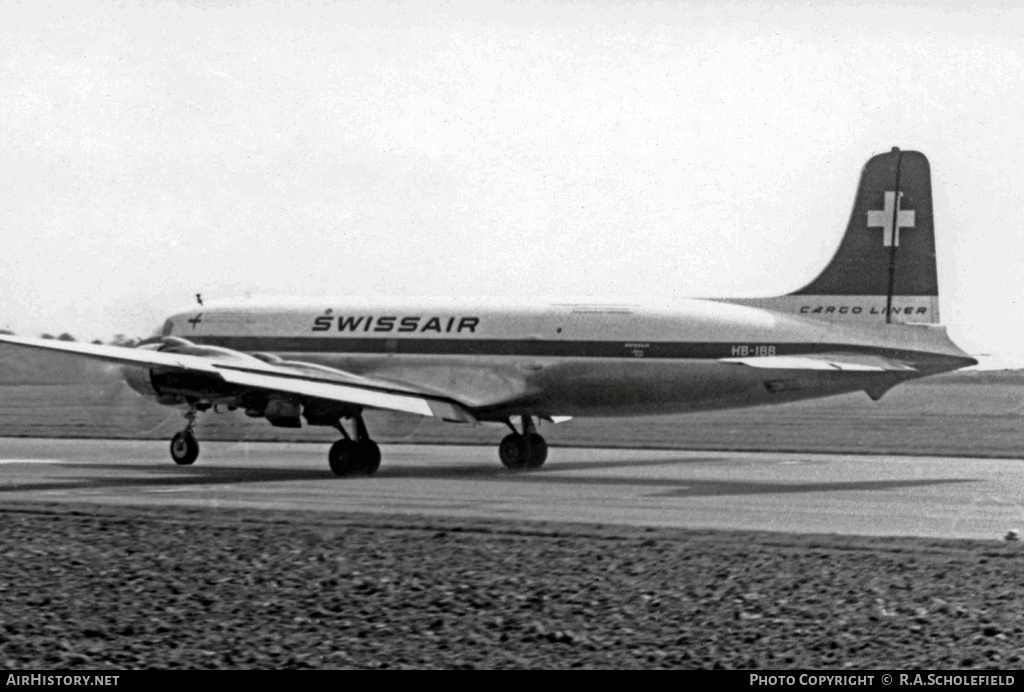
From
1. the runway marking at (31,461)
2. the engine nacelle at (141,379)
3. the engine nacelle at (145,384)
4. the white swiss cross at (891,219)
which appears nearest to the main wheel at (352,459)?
the engine nacelle at (145,384)

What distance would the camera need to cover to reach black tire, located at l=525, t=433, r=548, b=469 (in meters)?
34.0

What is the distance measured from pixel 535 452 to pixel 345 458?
4.84 metres

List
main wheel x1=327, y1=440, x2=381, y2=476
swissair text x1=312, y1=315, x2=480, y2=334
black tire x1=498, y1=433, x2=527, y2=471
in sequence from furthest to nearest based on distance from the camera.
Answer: swissair text x1=312, y1=315, x2=480, y2=334 → black tire x1=498, y1=433, x2=527, y2=471 → main wheel x1=327, y1=440, x2=381, y2=476

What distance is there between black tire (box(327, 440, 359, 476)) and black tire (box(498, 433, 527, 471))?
12.9ft

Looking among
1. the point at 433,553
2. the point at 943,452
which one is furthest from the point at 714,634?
the point at 943,452

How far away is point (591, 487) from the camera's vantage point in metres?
27.7

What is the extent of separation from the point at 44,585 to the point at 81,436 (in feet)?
109

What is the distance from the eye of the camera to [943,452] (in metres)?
39.3

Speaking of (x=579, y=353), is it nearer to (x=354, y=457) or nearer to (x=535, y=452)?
(x=535, y=452)

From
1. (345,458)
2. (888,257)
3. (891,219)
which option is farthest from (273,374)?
(891,219)

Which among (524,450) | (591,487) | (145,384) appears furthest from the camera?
(524,450)

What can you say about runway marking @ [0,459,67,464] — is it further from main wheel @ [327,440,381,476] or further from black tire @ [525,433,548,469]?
black tire @ [525,433,548,469]

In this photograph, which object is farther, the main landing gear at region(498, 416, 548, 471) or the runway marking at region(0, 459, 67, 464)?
the main landing gear at region(498, 416, 548, 471)

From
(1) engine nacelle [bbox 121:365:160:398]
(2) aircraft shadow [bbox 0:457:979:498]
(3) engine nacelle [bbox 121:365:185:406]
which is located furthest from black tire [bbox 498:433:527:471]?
(1) engine nacelle [bbox 121:365:160:398]
